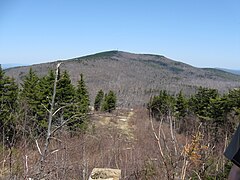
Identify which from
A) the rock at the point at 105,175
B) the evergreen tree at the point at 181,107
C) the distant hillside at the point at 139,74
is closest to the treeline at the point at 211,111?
the evergreen tree at the point at 181,107

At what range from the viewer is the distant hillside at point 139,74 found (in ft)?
343

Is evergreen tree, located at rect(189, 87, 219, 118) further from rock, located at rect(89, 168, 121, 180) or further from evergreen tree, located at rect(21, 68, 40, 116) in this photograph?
rock, located at rect(89, 168, 121, 180)

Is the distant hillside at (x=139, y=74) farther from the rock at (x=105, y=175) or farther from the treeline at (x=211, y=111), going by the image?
the rock at (x=105, y=175)

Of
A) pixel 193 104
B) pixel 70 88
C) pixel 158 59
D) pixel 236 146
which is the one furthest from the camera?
pixel 158 59

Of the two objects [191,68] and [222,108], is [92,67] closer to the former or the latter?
[191,68]

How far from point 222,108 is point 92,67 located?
111910mm

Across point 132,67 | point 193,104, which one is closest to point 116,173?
point 193,104

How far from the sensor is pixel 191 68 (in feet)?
592

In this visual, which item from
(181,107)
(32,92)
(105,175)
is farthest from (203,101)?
(105,175)

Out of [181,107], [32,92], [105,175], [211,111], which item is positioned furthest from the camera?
[181,107]

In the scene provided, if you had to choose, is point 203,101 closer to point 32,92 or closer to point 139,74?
point 32,92

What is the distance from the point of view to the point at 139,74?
145 meters

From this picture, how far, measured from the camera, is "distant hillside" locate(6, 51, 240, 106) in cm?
10469

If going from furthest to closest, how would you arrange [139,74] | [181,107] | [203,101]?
1. [139,74]
2. [181,107]
3. [203,101]
